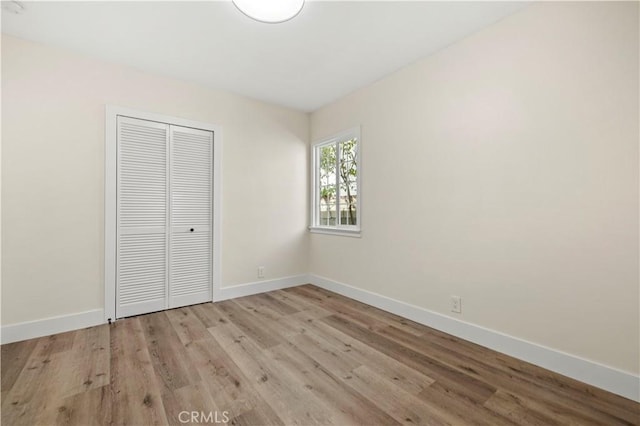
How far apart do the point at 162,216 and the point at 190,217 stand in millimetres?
298

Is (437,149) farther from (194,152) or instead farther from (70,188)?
(70,188)

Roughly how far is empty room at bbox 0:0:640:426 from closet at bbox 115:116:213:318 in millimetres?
21

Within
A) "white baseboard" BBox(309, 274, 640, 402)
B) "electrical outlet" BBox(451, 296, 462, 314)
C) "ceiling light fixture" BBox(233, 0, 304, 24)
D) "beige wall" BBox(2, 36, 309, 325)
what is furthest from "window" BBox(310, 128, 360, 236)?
"ceiling light fixture" BBox(233, 0, 304, 24)

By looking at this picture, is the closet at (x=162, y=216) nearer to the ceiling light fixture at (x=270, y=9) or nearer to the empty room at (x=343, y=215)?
the empty room at (x=343, y=215)

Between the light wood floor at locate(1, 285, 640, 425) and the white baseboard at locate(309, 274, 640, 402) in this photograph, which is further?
the white baseboard at locate(309, 274, 640, 402)

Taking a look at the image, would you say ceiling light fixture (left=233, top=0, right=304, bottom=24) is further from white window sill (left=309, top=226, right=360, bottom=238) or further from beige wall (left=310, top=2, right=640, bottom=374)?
white window sill (left=309, top=226, right=360, bottom=238)

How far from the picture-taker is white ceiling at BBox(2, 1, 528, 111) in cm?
209

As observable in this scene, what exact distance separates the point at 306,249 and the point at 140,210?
227 cm

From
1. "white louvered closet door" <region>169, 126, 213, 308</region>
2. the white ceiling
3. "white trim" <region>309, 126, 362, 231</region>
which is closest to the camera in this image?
the white ceiling

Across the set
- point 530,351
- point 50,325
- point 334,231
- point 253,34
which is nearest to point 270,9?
point 253,34

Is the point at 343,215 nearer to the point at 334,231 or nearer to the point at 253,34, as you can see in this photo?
the point at 334,231

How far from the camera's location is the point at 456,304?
8.20ft

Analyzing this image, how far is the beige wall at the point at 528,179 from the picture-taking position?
172 centimetres

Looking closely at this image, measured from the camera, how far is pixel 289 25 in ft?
7.39
